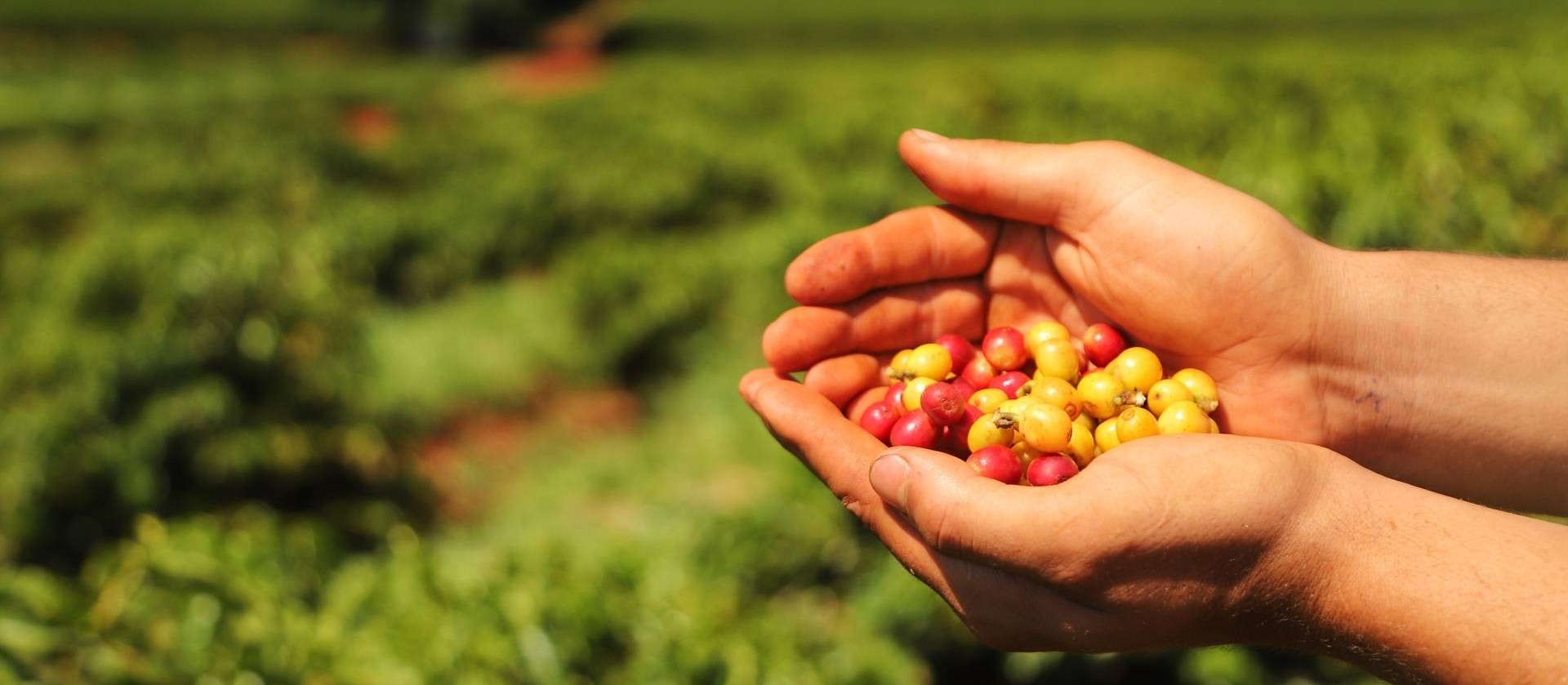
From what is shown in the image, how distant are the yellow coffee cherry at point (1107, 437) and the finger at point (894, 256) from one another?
29.6 inches

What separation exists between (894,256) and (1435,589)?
1574 millimetres

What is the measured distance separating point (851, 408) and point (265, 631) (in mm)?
2462

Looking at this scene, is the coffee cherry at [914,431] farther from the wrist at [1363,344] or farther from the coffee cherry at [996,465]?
the wrist at [1363,344]

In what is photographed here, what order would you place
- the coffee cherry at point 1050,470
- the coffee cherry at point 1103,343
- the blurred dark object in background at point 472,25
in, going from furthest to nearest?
the blurred dark object in background at point 472,25, the coffee cherry at point 1103,343, the coffee cherry at point 1050,470

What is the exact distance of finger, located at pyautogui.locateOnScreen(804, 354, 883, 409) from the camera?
279cm

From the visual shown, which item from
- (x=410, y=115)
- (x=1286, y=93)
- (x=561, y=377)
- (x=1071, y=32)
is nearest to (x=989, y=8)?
(x=1071, y=32)

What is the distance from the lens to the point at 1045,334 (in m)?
2.83

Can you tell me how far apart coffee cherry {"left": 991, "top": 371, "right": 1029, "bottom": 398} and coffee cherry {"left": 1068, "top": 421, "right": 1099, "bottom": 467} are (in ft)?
0.79

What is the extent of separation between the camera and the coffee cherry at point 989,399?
8.64 feet

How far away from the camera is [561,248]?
9.80 m

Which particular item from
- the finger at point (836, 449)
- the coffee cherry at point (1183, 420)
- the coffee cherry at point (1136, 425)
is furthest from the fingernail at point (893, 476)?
the coffee cherry at point (1183, 420)

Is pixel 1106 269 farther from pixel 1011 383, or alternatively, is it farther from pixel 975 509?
pixel 975 509

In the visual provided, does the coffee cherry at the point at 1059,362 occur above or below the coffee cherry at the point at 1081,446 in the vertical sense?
above

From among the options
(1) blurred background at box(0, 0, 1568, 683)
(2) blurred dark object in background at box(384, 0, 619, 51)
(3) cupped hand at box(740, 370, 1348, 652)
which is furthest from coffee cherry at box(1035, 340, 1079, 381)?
(2) blurred dark object in background at box(384, 0, 619, 51)
